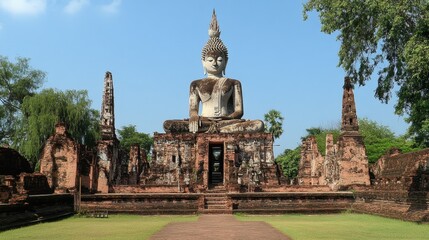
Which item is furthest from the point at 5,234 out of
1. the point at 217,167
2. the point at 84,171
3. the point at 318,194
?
the point at 217,167

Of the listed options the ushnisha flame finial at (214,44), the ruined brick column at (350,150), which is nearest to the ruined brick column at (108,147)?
the ushnisha flame finial at (214,44)

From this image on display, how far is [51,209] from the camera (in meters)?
13.4

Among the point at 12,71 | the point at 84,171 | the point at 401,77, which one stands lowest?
the point at 84,171

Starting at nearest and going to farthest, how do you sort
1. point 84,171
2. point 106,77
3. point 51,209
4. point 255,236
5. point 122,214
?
point 255,236
point 51,209
point 122,214
point 84,171
point 106,77

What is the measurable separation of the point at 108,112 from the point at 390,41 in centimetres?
1167

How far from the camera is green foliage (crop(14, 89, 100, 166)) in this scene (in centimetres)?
2786

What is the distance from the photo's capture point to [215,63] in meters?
25.7

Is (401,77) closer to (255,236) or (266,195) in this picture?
(266,195)

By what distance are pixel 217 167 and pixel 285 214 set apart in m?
13.6

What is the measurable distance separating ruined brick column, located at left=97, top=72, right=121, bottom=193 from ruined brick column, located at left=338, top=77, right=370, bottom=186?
29.0ft

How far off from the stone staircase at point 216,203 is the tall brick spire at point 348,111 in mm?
5195

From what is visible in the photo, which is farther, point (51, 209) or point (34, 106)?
point (34, 106)

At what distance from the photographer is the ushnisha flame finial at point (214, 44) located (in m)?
26.0

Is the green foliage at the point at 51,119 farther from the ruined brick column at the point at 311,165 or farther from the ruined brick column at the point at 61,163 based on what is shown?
the ruined brick column at the point at 311,165
